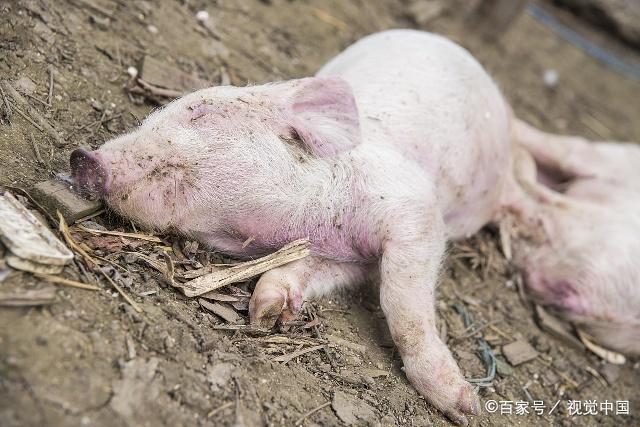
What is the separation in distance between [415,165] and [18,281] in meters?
1.81

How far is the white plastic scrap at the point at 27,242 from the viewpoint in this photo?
210 cm

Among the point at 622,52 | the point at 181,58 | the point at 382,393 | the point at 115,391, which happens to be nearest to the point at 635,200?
the point at 382,393

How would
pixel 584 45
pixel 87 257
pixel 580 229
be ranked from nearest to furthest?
pixel 87 257 → pixel 580 229 → pixel 584 45

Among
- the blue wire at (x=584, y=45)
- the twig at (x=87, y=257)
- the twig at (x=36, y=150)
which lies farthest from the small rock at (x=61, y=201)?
the blue wire at (x=584, y=45)

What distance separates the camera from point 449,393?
2.66 meters

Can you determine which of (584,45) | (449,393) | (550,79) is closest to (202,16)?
(449,393)

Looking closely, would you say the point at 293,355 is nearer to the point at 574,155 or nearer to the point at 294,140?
the point at 294,140

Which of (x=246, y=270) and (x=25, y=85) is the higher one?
(x=25, y=85)

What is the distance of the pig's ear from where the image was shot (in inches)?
114

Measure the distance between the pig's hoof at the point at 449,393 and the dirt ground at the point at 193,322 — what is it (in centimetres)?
5

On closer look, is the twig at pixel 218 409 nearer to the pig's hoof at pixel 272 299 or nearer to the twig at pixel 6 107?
the pig's hoof at pixel 272 299

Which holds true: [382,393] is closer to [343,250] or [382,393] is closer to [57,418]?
[343,250]

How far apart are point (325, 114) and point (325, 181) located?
11.4 inches

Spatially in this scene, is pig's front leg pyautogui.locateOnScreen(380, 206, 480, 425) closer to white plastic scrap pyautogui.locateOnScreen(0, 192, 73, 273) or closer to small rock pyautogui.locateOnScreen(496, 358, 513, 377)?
small rock pyautogui.locateOnScreen(496, 358, 513, 377)
